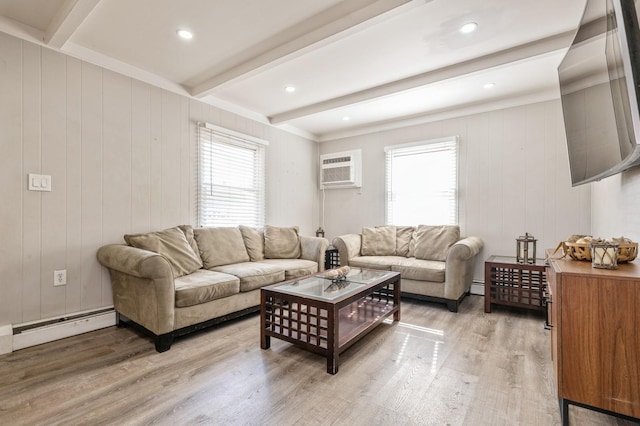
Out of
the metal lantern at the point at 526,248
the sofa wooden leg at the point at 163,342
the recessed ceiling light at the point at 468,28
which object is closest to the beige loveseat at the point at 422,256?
the metal lantern at the point at 526,248

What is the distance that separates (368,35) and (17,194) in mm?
2903

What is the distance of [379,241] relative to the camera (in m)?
4.10

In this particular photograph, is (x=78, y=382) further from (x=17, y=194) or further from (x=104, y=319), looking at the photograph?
(x=17, y=194)

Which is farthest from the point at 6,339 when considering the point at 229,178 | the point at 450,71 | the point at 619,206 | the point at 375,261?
the point at 619,206

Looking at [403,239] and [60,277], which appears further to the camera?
[403,239]

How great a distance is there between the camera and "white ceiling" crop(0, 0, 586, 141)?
2061 mm

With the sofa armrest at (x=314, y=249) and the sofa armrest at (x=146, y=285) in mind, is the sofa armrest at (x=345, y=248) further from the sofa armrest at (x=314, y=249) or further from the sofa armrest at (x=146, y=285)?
the sofa armrest at (x=146, y=285)

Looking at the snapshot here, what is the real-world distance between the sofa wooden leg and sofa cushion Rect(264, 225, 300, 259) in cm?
164

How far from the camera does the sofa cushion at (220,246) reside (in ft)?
10.2

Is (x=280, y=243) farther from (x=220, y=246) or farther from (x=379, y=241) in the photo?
(x=379, y=241)

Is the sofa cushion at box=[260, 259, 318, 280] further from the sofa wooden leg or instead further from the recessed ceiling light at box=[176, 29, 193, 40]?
the recessed ceiling light at box=[176, 29, 193, 40]

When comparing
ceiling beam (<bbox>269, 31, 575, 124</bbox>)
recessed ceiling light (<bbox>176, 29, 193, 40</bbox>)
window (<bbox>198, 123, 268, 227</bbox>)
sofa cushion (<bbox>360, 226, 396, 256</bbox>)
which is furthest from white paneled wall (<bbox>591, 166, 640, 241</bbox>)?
window (<bbox>198, 123, 268, 227</bbox>)

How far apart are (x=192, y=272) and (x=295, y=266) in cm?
104

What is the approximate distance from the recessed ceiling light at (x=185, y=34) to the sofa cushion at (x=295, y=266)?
2.21m
